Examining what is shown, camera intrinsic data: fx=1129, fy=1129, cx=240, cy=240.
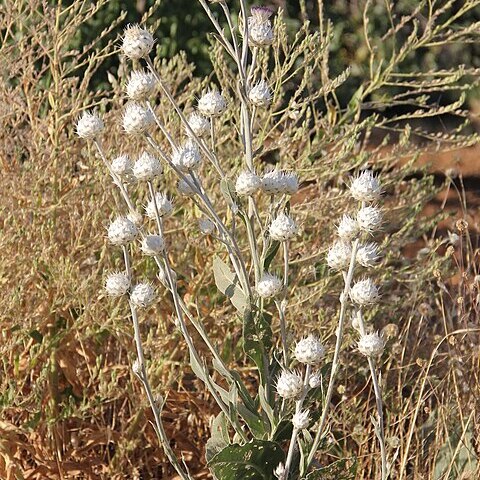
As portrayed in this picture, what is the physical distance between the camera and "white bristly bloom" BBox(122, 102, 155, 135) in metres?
2.06

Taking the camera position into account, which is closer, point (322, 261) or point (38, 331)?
point (38, 331)

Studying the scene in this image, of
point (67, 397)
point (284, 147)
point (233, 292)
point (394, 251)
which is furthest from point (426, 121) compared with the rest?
point (233, 292)

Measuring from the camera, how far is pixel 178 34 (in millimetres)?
5852

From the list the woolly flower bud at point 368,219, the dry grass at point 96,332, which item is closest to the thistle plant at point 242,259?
the woolly flower bud at point 368,219

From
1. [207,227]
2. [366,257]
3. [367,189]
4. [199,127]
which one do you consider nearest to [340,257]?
[366,257]

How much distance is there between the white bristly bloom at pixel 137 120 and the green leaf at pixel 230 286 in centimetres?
44

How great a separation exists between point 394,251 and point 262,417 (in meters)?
1.45

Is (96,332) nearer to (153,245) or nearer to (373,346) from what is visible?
(153,245)

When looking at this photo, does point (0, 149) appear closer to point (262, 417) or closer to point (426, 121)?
point (262, 417)

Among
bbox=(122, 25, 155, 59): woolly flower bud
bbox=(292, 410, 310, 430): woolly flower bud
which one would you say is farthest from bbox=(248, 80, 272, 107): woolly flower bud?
bbox=(292, 410, 310, 430): woolly flower bud

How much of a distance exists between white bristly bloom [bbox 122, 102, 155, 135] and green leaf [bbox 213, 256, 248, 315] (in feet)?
1.43

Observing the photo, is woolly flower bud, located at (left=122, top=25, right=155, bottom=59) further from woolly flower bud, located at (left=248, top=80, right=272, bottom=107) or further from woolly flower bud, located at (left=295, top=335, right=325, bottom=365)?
woolly flower bud, located at (left=295, top=335, right=325, bottom=365)

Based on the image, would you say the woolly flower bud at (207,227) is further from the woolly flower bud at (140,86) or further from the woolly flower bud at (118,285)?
the woolly flower bud at (140,86)

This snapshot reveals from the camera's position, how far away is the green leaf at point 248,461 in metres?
2.22
